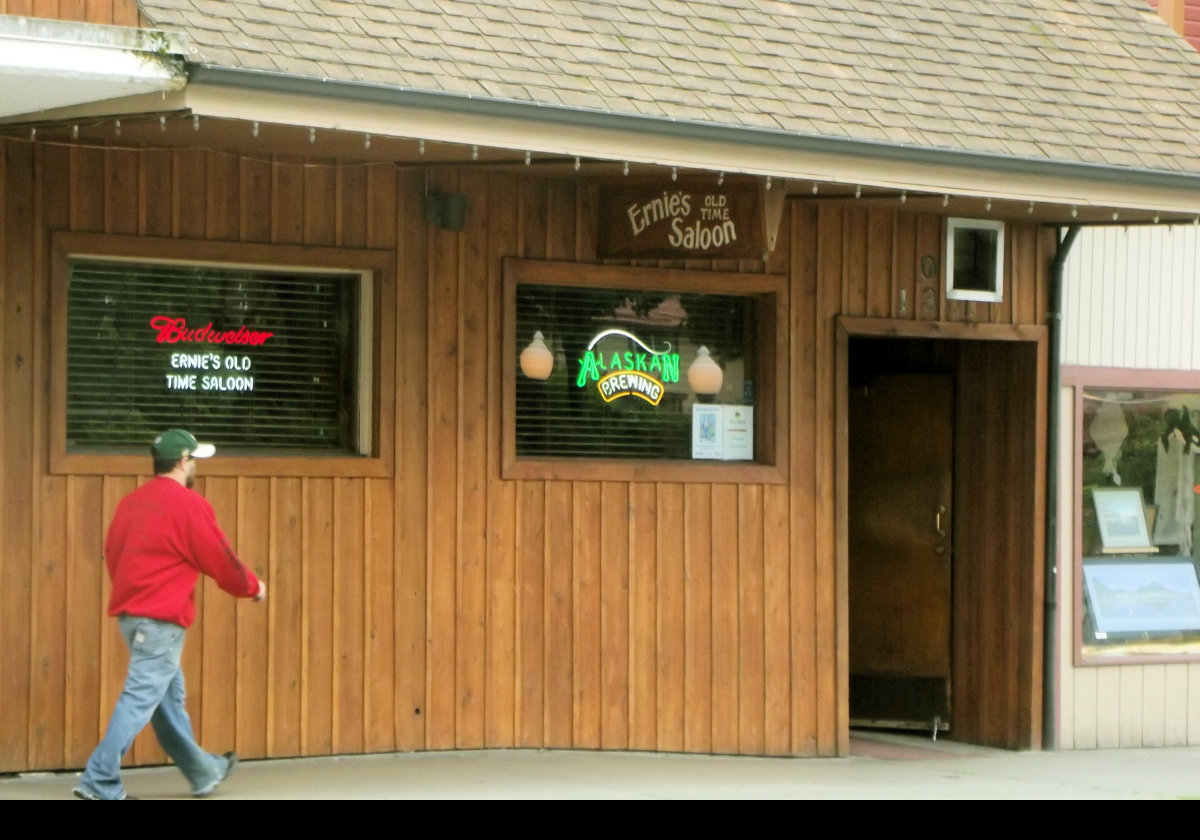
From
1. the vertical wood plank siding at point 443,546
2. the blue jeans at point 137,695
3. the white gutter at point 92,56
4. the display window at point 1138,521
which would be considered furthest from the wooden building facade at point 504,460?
the blue jeans at point 137,695

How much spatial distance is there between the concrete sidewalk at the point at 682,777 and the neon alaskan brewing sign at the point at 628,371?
6.33ft

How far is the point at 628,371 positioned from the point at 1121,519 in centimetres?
361

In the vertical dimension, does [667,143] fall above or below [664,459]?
above

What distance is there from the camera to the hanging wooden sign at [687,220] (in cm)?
942

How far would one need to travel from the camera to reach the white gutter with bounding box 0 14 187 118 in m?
7.15

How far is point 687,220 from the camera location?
9523 mm

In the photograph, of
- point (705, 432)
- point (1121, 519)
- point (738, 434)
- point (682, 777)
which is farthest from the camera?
point (1121, 519)

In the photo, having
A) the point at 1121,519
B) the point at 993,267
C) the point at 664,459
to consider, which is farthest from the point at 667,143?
the point at 1121,519

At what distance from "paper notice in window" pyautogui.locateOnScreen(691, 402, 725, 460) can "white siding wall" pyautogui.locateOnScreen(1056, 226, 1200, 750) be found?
2.35m

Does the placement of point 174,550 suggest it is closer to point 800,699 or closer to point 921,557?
point 800,699

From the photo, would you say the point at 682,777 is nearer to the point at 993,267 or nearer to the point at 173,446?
the point at 173,446

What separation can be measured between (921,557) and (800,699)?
191cm

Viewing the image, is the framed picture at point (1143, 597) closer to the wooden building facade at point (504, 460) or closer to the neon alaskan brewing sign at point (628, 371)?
the wooden building facade at point (504, 460)

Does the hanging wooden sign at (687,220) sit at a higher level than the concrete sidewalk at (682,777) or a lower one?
higher
